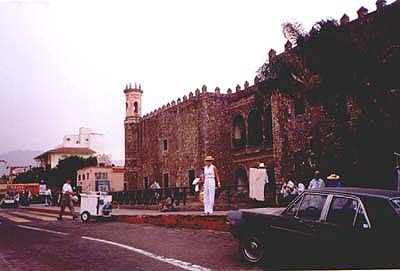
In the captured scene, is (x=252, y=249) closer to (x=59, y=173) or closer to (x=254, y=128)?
(x=254, y=128)

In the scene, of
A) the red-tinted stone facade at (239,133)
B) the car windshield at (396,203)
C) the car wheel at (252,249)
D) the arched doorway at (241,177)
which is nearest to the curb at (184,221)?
the car wheel at (252,249)

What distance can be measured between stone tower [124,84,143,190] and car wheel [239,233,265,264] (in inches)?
1230

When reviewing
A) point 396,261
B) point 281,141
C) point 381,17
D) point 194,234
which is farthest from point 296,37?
point 396,261

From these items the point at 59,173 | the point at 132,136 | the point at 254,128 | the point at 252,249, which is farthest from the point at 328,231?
the point at 59,173

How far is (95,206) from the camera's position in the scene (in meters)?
12.0

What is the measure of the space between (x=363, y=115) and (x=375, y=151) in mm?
1277

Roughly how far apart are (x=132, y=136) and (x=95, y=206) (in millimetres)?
25610

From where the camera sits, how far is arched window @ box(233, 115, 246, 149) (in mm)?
27484

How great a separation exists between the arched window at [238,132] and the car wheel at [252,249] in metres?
21.5

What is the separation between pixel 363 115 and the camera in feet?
43.8

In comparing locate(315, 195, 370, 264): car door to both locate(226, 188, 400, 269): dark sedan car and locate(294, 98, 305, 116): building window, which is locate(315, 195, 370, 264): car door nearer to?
locate(226, 188, 400, 269): dark sedan car

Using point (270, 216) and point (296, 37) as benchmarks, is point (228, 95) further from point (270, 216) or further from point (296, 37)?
point (270, 216)

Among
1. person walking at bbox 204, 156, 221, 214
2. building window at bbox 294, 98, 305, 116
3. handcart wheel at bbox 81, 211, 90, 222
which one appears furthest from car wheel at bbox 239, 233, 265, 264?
building window at bbox 294, 98, 305, 116

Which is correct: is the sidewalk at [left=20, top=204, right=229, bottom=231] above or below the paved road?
above
